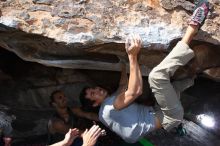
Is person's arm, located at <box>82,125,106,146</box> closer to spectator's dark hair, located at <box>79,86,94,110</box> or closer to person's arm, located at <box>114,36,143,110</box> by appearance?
person's arm, located at <box>114,36,143,110</box>

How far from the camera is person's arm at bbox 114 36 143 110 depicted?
114 inches

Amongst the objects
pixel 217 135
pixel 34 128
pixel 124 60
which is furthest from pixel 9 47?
pixel 217 135

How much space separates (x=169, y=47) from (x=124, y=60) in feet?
1.15

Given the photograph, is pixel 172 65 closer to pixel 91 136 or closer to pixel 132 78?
pixel 132 78

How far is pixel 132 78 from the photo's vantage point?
9.45 feet

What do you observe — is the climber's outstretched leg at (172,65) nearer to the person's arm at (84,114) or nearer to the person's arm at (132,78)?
the person's arm at (132,78)

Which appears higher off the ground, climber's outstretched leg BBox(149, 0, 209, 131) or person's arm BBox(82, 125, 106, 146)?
climber's outstretched leg BBox(149, 0, 209, 131)

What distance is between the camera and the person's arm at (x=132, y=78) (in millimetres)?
2887

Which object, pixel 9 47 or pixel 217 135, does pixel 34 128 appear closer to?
pixel 9 47

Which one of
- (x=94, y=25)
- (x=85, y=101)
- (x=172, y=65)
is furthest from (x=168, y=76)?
(x=85, y=101)

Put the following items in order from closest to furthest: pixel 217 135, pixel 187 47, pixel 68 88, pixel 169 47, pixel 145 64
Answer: pixel 187 47 → pixel 169 47 → pixel 145 64 → pixel 68 88 → pixel 217 135

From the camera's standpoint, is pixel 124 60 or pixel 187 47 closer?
pixel 187 47

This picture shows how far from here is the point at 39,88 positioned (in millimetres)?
4016

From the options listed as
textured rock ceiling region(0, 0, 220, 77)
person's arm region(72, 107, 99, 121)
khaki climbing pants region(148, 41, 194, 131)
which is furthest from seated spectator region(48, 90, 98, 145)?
khaki climbing pants region(148, 41, 194, 131)
